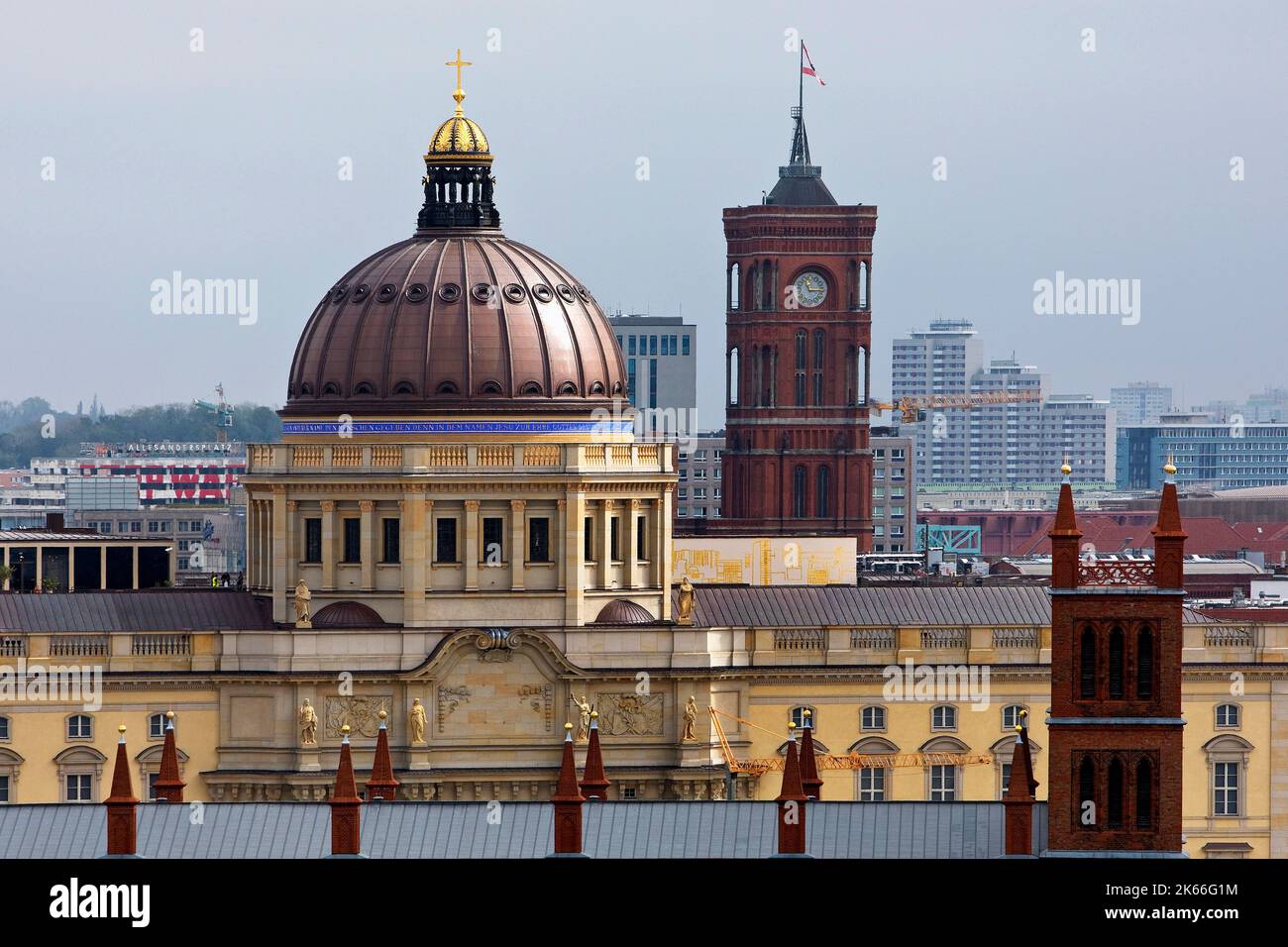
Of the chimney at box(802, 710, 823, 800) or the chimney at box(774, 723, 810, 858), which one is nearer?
the chimney at box(774, 723, 810, 858)

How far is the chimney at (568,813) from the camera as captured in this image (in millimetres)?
157125

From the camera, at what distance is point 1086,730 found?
150125 millimetres

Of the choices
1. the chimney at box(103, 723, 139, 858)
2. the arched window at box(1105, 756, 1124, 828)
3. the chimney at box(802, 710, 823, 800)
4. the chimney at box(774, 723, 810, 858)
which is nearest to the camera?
the arched window at box(1105, 756, 1124, 828)

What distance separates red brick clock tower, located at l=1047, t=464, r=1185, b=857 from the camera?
150 metres

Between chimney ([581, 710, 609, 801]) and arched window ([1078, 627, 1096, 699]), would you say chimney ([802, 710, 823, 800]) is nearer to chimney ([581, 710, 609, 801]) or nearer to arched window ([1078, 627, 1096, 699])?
chimney ([581, 710, 609, 801])

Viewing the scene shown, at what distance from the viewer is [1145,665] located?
15150 centimetres

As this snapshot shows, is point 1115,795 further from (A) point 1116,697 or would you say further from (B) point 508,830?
(B) point 508,830

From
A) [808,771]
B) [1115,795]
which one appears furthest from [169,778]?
[1115,795]

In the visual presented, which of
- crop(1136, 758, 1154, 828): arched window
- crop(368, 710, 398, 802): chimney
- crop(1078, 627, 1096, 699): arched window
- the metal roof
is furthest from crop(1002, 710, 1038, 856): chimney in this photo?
crop(368, 710, 398, 802): chimney

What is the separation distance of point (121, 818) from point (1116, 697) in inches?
1222

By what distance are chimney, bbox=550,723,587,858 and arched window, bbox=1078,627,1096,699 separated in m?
16.4
